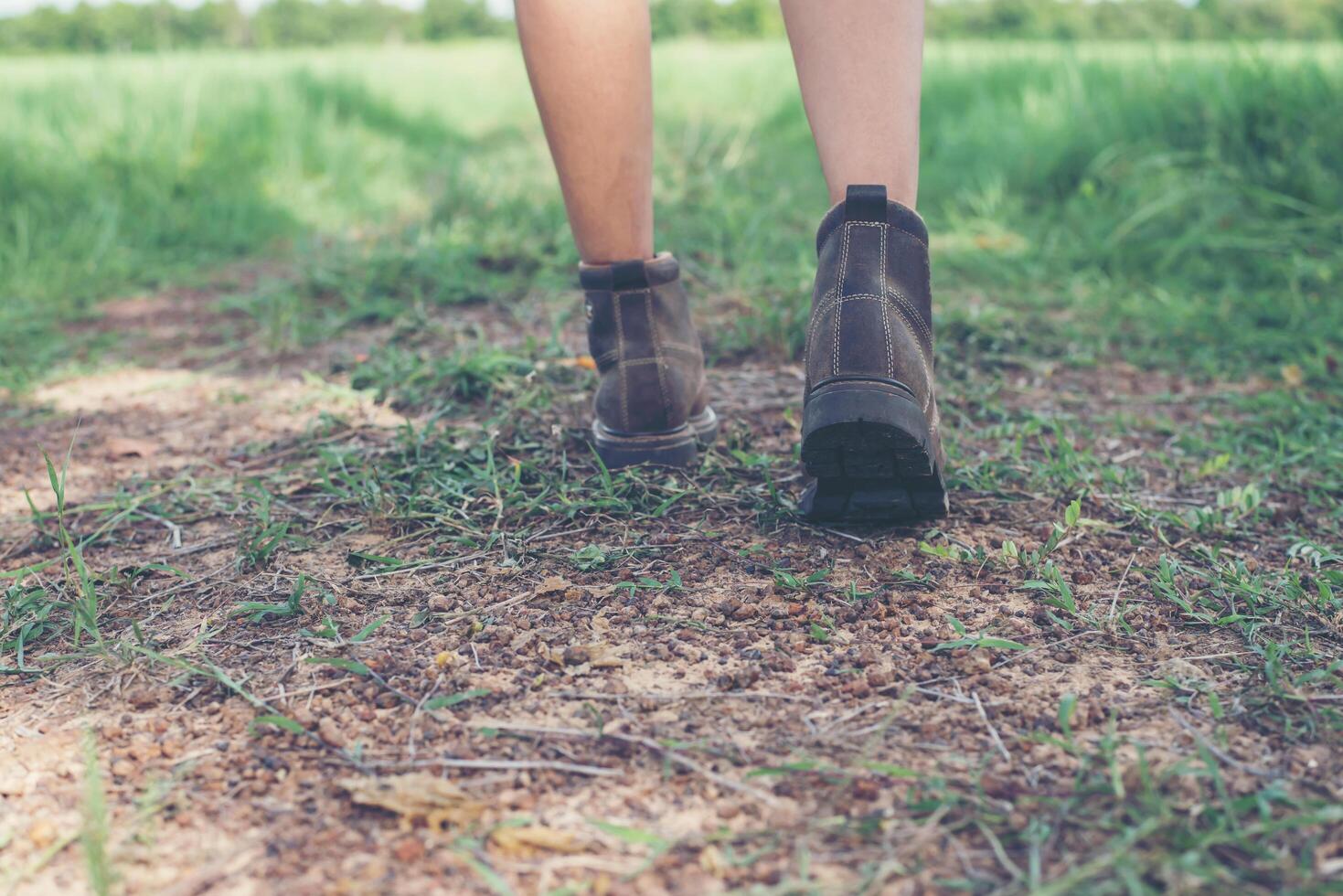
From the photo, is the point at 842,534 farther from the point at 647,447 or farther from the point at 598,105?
the point at 598,105

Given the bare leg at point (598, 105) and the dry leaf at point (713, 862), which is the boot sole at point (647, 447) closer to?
the bare leg at point (598, 105)

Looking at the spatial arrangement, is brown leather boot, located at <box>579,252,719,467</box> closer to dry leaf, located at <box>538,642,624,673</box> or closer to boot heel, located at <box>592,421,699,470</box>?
boot heel, located at <box>592,421,699,470</box>

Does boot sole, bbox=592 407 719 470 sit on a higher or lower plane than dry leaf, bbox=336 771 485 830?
higher

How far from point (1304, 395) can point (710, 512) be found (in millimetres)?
1275

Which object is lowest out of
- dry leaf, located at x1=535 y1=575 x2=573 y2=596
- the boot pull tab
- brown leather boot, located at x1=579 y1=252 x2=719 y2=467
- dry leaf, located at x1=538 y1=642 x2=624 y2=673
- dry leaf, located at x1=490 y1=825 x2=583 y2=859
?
dry leaf, located at x1=490 y1=825 x2=583 y2=859

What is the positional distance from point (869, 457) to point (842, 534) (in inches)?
6.2

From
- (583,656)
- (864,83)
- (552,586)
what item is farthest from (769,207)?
(583,656)

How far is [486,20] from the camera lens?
116 ft

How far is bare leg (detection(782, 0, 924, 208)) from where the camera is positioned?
4.25ft

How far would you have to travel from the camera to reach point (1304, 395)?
77.3 inches

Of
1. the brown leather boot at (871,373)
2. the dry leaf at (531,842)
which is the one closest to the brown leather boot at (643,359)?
the brown leather boot at (871,373)

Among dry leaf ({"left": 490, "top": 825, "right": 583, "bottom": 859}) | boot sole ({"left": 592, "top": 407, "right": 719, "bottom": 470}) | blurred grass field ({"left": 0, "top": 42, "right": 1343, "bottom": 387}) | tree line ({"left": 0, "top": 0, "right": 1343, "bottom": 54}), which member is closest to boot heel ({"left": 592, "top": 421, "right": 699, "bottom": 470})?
boot sole ({"left": 592, "top": 407, "right": 719, "bottom": 470})

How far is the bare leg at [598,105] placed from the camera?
137 centimetres

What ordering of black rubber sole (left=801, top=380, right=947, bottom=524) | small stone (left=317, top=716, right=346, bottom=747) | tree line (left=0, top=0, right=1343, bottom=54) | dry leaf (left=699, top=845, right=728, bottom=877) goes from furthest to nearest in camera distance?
tree line (left=0, top=0, right=1343, bottom=54) < black rubber sole (left=801, top=380, right=947, bottom=524) < small stone (left=317, top=716, right=346, bottom=747) < dry leaf (left=699, top=845, right=728, bottom=877)
